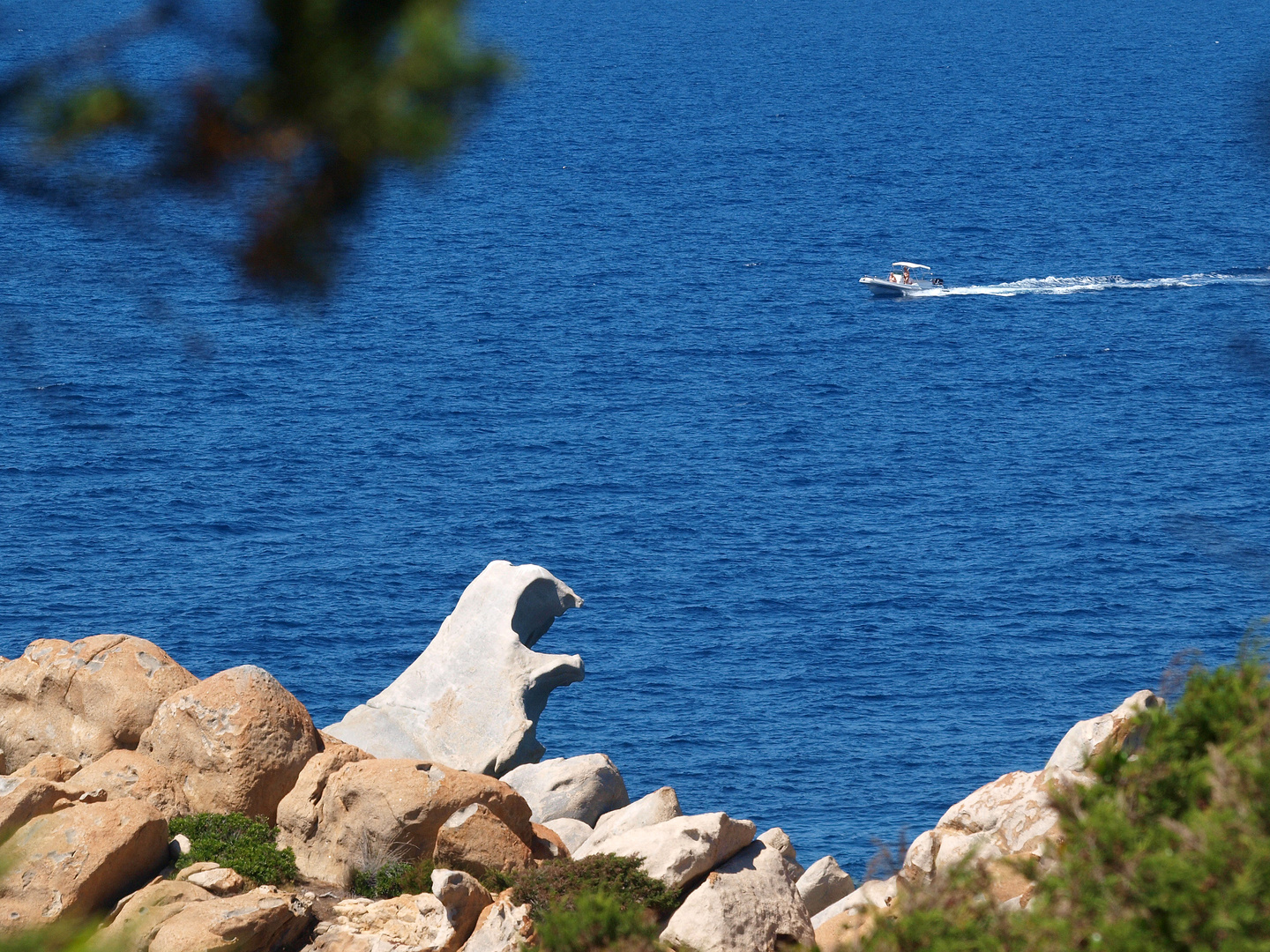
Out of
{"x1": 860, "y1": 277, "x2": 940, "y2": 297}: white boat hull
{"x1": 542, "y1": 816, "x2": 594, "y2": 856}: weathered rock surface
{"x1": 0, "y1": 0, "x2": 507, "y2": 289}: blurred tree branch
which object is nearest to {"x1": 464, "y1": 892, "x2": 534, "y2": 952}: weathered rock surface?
{"x1": 542, "y1": 816, "x2": 594, "y2": 856}: weathered rock surface

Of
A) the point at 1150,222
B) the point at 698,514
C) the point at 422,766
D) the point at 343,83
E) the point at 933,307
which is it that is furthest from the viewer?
the point at 1150,222

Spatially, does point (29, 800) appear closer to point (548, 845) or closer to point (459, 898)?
point (459, 898)

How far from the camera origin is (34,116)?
10086mm

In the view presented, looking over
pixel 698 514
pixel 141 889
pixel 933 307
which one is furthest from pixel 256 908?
pixel 933 307

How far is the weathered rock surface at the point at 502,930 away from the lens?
25.5 meters

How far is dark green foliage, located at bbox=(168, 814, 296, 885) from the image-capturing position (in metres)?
28.0

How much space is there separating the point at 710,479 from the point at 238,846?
85.6 metres

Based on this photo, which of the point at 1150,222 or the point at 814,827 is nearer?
the point at 814,827

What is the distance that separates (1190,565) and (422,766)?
8030cm

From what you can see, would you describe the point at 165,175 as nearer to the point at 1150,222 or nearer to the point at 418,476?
the point at 418,476

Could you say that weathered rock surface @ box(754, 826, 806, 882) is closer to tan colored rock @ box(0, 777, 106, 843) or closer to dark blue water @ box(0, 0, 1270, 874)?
tan colored rock @ box(0, 777, 106, 843)

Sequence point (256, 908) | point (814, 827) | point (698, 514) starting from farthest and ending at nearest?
point (698, 514)
point (814, 827)
point (256, 908)

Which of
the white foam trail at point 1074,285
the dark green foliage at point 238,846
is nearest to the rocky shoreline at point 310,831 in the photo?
the dark green foliage at point 238,846

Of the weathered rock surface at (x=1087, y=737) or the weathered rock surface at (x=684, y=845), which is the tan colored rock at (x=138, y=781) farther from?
the weathered rock surface at (x=1087, y=737)
